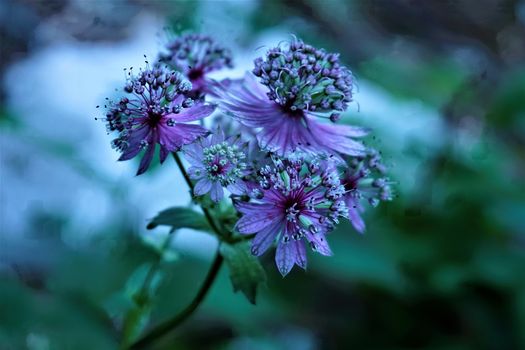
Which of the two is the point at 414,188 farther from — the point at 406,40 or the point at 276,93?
the point at 406,40

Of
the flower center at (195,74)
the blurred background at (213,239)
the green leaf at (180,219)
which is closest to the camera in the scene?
the green leaf at (180,219)

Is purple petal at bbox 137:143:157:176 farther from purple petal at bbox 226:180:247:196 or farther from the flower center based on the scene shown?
the flower center

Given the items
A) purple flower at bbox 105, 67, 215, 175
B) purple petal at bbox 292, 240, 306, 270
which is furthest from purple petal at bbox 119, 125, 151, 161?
purple petal at bbox 292, 240, 306, 270

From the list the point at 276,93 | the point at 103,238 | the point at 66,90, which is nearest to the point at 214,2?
the point at 66,90

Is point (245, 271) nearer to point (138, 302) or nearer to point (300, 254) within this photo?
point (300, 254)

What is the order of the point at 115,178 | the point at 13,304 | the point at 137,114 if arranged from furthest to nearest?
1. the point at 115,178
2. the point at 13,304
3. the point at 137,114

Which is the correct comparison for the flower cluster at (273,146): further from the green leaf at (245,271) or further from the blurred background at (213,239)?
the blurred background at (213,239)

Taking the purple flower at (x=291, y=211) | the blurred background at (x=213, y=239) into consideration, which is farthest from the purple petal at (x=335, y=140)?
the blurred background at (x=213, y=239)

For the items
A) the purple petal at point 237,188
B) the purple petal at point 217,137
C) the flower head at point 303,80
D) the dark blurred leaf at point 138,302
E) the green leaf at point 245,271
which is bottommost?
the dark blurred leaf at point 138,302
